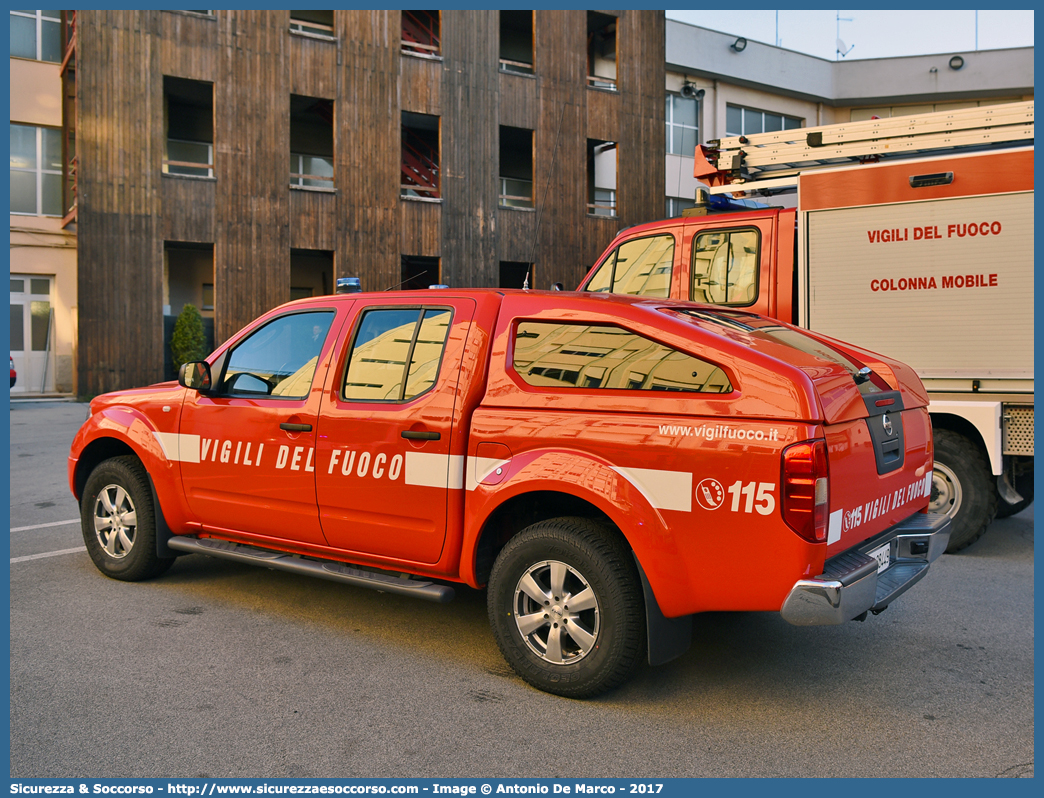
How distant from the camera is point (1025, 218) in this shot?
617cm

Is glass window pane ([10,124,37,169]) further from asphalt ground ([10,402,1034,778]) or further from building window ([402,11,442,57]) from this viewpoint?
asphalt ground ([10,402,1034,778])

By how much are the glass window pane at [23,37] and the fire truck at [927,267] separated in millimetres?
22372

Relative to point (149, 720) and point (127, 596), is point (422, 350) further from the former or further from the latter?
point (127, 596)

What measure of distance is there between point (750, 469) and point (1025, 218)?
4.24 metres

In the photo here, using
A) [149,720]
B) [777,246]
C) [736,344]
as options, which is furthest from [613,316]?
[777,246]

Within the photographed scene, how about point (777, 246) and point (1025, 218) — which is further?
point (777, 246)

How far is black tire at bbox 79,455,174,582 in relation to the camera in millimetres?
5398

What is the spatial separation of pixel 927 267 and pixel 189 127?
22.0 metres

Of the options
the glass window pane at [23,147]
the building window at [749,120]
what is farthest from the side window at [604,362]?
the building window at [749,120]

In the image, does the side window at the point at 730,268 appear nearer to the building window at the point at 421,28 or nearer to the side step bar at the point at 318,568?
the side step bar at the point at 318,568

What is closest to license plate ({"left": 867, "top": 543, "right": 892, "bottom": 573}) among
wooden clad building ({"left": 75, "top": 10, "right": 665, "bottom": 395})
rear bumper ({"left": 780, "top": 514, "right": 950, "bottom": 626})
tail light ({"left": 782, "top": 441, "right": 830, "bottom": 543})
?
rear bumper ({"left": 780, "top": 514, "right": 950, "bottom": 626})

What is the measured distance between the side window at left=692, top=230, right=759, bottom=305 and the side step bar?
4075 mm

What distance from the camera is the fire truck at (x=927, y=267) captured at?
6.28 m

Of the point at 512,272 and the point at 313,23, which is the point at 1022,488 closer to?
the point at 512,272
